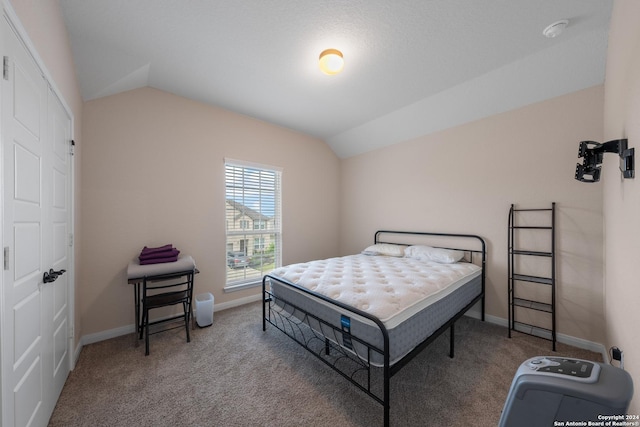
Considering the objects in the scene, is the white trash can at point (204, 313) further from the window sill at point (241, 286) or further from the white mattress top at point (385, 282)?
the white mattress top at point (385, 282)

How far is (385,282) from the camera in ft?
6.99

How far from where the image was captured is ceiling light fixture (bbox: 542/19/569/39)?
179 centimetres

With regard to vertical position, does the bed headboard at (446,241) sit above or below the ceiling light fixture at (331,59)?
below

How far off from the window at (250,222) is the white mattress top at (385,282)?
4.10 ft

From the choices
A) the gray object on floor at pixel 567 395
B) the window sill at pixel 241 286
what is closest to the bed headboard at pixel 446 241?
the window sill at pixel 241 286

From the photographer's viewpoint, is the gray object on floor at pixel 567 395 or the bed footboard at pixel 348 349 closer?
the gray object on floor at pixel 567 395

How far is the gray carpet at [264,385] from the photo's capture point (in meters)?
1.54

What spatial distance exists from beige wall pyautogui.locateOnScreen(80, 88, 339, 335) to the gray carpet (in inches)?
28.0

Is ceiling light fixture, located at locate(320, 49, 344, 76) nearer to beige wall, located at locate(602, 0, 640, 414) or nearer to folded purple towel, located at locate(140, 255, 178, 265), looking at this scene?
beige wall, located at locate(602, 0, 640, 414)

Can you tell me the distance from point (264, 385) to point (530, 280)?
282 cm

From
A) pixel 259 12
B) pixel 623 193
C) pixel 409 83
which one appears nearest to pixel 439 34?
pixel 409 83

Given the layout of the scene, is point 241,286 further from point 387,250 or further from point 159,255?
point 387,250

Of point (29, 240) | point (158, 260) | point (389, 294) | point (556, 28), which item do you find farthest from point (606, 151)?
point (158, 260)

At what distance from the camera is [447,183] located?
325 cm
